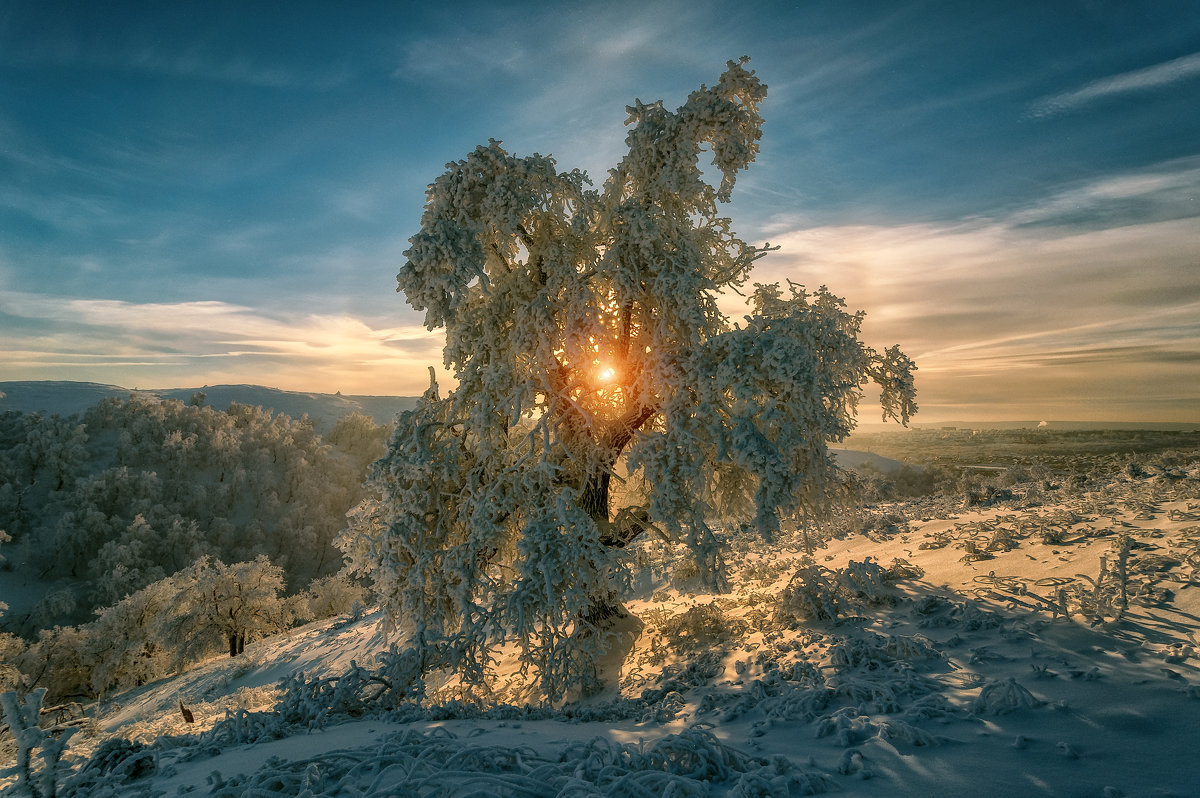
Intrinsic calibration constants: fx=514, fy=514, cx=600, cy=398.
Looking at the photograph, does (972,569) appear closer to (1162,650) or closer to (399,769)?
(1162,650)

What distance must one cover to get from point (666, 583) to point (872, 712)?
26.6 feet

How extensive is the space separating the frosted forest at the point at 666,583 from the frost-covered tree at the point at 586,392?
0.05 meters

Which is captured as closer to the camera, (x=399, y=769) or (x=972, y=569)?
(x=399, y=769)

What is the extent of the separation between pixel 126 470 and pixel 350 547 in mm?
42810

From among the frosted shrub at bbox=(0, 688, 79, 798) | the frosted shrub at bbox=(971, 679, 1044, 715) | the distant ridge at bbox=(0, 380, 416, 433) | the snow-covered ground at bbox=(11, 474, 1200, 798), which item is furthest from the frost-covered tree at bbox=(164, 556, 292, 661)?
the distant ridge at bbox=(0, 380, 416, 433)

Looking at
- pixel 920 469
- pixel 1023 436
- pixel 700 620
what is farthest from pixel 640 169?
pixel 1023 436

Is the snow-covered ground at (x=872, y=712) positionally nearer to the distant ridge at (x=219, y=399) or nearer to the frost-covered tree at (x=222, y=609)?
the frost-covered tree at (x=222, y=609)

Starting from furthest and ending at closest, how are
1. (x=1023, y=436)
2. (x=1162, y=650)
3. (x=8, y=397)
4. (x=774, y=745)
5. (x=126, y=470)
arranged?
(x=8, y=397), (x=126, y=470), (x=1023, y=436), (x=1162, y=650), (x=774, y=745)

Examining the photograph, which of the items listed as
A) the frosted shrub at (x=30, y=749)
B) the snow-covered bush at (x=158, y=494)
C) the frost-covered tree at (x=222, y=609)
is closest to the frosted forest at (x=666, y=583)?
the frosted shrub at (x=30, y=749)

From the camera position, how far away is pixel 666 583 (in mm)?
11445

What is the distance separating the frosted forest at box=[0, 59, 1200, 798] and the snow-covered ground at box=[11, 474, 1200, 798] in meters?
0.03

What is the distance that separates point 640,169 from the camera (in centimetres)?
768

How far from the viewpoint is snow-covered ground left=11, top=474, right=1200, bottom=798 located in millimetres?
2670

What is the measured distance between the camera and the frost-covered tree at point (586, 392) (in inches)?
249
